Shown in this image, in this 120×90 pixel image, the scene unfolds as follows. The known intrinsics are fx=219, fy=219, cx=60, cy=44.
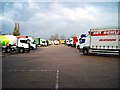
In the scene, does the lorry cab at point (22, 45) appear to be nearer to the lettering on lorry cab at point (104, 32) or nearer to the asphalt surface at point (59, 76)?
the lettering on lorry cab at point (104, 32)

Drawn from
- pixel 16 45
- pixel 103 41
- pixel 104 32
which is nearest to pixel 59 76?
pixel 103 41

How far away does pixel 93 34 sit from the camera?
1081 inches

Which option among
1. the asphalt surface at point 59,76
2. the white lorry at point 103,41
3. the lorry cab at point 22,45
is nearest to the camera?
the asphalt surface at point 59,76

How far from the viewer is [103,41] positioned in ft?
86.8

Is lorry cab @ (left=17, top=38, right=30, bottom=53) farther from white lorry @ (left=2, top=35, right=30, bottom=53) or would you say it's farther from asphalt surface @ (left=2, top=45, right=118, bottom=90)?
asphalt surface @ (left=2, top=45, right=118, bottom=90)

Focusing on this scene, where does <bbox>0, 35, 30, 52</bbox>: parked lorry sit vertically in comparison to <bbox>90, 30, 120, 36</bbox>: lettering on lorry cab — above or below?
below

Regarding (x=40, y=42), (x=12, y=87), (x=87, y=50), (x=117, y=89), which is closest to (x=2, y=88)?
(x=12, y=87)

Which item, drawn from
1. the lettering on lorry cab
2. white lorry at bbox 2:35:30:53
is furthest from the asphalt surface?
white lorry at bbox 2:35:30:53

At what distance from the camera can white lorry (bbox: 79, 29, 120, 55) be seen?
2548cm

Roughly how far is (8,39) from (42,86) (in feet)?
93.1

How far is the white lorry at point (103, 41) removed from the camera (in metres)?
25.5

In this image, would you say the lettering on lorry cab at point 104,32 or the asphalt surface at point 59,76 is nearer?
the asphalt surface at point 59,76

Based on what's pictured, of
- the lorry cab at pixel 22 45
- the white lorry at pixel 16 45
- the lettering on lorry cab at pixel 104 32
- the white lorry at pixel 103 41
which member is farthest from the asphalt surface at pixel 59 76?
the lorry cab at pixel 22 45

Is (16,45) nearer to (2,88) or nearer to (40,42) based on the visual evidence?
(2,88)
